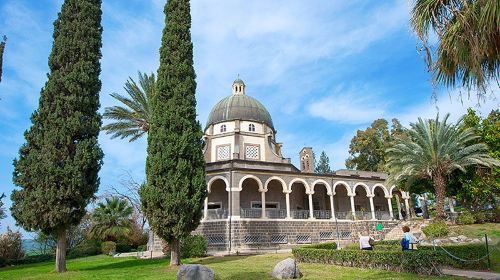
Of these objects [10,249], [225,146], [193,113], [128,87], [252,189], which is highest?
[128,87]

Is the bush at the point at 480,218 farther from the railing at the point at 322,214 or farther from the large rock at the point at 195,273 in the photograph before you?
the large rock at the point at 195,273

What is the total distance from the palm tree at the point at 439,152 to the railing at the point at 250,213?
34.3 ft

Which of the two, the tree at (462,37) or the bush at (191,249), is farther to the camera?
the bush at (191,249)

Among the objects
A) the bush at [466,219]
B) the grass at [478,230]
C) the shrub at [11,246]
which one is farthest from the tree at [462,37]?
the shrub at [11,246]

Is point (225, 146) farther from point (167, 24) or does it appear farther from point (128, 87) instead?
point (167, 24)

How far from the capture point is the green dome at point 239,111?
35.6m

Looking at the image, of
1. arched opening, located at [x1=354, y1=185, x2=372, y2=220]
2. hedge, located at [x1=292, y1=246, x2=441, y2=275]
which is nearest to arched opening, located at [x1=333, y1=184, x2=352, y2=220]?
arched opening, located at [x1=354, y1=185, x2=372, y2=220]

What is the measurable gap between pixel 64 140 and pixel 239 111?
20768mm

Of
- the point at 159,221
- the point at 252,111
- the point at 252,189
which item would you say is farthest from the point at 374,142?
the point at 159,221

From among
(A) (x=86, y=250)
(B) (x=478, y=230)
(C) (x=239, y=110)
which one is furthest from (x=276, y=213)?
(A) (x=86, y=250)

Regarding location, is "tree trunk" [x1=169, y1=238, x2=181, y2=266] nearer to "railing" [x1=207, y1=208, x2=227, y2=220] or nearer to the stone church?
the stone church

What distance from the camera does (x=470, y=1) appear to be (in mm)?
5895

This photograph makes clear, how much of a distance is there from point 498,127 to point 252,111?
1993cm

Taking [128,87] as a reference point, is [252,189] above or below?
below
